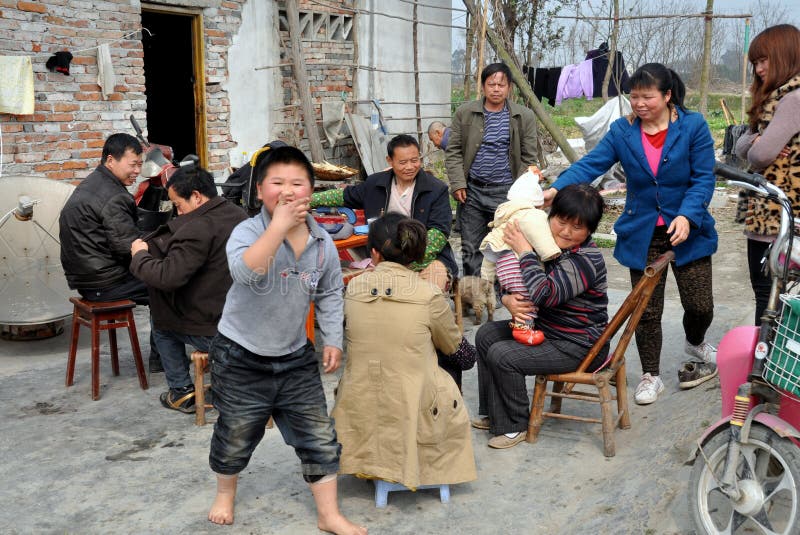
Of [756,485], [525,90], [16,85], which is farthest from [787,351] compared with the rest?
[525,90]

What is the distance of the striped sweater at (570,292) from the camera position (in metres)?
3.61

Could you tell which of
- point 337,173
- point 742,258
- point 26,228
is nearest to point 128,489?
point 26,228

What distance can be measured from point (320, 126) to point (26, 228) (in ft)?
18.3

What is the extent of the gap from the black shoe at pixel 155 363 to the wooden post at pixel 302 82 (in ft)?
16.9

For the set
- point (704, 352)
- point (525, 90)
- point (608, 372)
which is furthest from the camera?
point (525, 90)

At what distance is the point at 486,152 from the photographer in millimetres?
6020

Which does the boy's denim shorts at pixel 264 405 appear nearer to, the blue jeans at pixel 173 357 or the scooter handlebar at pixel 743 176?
the blue jeans at pixel 173 357

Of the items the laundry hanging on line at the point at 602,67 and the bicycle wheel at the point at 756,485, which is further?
the laundry hanging on line at the point at 602,67

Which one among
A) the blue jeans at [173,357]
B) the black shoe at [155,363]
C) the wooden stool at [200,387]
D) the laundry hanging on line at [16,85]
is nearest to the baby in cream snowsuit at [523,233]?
the wooden stool at [200,387]

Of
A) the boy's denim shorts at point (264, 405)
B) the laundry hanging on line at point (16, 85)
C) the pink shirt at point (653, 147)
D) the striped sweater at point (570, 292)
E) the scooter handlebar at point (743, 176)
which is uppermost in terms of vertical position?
the laundry hanging on line at point (16, 85)

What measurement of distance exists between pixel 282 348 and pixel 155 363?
237cm

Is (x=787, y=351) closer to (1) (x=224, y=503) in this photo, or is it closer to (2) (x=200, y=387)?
(1) (x=224, y=503)

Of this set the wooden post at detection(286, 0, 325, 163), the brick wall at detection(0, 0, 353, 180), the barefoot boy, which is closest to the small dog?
the barefoot boy

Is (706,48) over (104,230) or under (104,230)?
over
